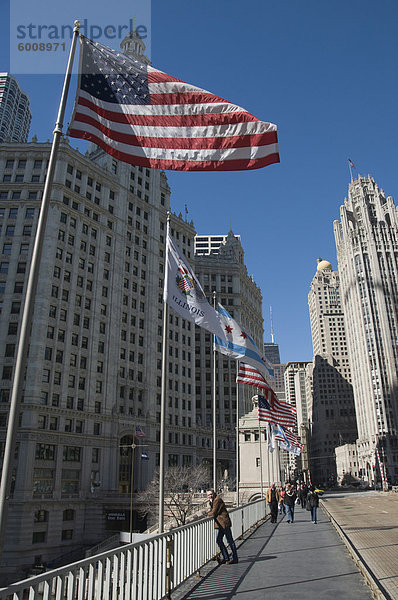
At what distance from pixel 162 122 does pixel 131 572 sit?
10.6m

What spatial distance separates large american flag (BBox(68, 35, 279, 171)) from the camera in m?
11.8

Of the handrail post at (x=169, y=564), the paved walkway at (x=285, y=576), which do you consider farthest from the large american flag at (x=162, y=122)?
the paved walkway at (x=285, y=576)

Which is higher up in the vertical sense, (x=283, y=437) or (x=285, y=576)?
(x=283, y=437)

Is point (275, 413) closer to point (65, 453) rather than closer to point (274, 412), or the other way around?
point (274, 412)

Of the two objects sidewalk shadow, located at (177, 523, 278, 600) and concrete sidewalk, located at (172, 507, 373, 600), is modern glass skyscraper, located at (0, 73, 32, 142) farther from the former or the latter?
sidewalk shadow, located at (177, 523, 278, 600)

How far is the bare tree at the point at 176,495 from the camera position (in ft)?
191

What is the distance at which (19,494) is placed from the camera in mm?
54219

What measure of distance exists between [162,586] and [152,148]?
10.5 m

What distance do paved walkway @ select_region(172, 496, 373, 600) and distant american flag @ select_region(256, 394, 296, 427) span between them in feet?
51.9

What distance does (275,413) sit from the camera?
36.0 m

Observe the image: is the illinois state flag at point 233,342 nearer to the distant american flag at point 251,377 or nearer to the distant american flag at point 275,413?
the distant american flag at point 251,377

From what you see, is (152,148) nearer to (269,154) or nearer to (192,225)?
(269,154)

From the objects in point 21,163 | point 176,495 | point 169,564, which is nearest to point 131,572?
point 169,564

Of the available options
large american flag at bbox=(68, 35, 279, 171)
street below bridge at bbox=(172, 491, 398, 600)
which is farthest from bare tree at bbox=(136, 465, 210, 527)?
large american flag at bbox=(68, 35, 279, 171)
